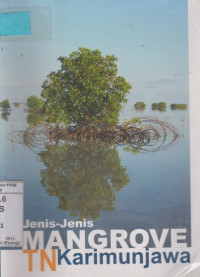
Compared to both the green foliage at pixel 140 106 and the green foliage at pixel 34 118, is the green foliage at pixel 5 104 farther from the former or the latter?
the green foliage at pixel 140 106

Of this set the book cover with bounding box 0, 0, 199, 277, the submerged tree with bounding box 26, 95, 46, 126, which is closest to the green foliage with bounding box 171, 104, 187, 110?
the book cover with bounding box 0, 0, 199, 277

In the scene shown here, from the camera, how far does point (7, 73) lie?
2.60 feet

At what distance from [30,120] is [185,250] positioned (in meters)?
0.53

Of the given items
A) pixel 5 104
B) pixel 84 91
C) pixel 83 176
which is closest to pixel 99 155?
pixel 83 176

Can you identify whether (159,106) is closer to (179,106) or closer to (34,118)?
(179,106)

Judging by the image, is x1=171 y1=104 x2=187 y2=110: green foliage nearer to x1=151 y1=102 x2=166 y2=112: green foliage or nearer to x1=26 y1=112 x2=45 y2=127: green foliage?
x1=151 y1=102 x2=166 y2=112: green foliage

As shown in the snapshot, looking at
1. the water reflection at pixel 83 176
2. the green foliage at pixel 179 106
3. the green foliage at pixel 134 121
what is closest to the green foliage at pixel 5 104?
the water reflection at pixel 83 176

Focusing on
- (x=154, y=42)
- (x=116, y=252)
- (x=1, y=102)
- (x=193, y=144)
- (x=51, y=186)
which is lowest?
(x=116, y=252)

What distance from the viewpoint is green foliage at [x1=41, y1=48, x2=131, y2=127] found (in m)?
0.80

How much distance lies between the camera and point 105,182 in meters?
0.79

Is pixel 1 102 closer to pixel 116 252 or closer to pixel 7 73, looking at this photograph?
pixel 7 73

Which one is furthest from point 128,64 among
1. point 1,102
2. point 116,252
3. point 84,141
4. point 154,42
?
point 116,252

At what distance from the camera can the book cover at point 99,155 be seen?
0.79m

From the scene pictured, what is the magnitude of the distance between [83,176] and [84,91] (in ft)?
0.74
